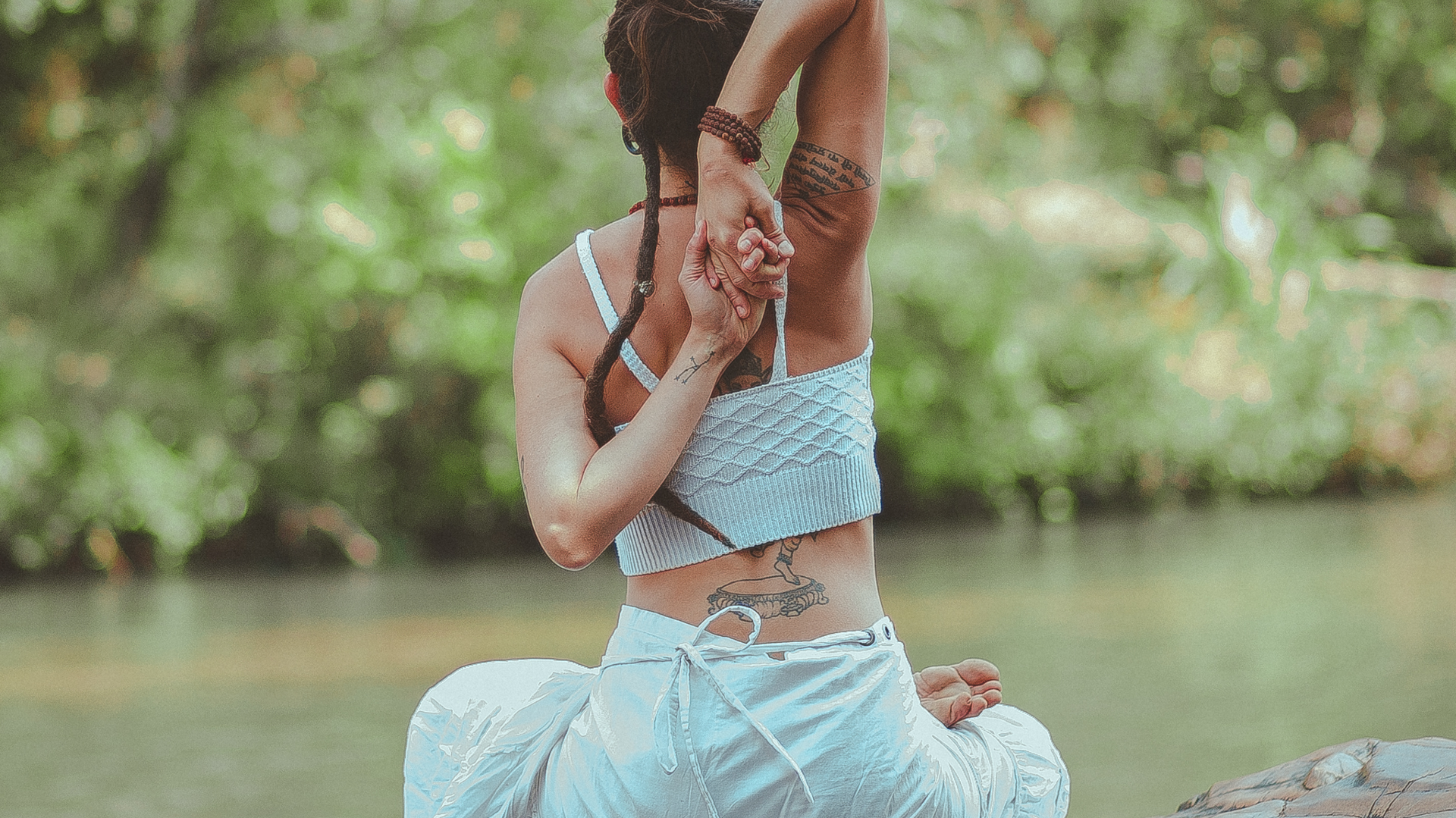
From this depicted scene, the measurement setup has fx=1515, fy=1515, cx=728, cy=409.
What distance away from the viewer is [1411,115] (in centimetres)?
1978

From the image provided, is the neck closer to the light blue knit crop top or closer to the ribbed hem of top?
the light blue knit crop top

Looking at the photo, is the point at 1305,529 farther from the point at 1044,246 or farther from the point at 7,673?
the point at 7,673

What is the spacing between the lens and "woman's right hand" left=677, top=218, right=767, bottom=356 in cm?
170

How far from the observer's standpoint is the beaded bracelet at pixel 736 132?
1.69 metres

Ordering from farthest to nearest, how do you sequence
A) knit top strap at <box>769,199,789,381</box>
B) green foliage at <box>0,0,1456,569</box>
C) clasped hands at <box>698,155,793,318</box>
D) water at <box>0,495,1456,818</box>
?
green foliage at <box>0,0,1456,569</box> → water at <box>0,495,1456,818</box> → knit top strap at <box>769,199,789,381</box> → clasped hands at <box>698,155,793,318</box>

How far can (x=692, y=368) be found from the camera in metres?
1.71

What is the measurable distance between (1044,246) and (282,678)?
9507mm

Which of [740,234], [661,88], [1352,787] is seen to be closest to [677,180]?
[661,88]

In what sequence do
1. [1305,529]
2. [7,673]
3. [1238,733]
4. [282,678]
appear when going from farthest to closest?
[1305,529] → [7,673] → [282,678] → [1238,733]

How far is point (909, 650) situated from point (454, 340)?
6267 mm

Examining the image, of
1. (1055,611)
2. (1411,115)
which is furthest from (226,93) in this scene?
(1411,115)

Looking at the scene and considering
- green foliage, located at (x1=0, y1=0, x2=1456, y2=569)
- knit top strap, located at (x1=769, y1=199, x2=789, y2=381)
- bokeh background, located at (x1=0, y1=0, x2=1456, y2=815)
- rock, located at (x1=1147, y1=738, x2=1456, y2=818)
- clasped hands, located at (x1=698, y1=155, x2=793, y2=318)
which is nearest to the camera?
clasped hands, located at (x1=698, y1=155, x2=793, y2=318)

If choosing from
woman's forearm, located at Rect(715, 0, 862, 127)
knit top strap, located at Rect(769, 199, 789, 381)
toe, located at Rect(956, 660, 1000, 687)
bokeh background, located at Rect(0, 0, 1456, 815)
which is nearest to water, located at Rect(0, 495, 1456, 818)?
bokeh background, located at Rect(0, 0, 1456, 815)

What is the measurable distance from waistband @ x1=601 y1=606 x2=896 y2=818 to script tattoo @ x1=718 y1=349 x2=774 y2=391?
26 centimetres
